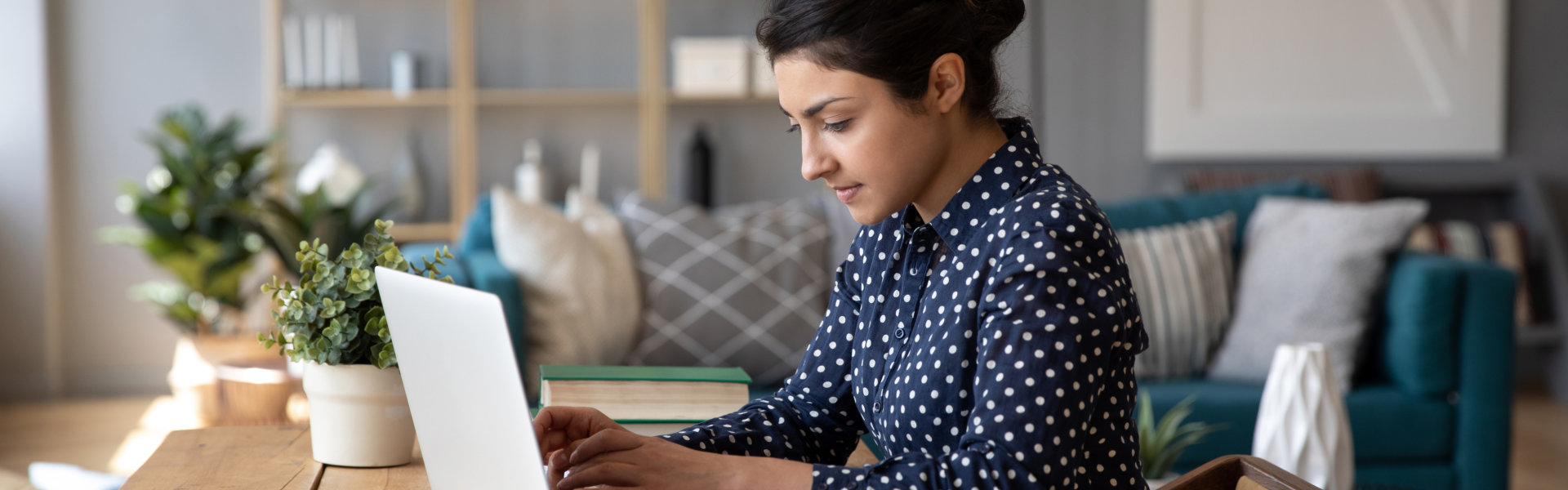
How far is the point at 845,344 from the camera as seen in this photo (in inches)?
49.0

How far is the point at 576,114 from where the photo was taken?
4.74m

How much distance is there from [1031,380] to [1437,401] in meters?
2.25

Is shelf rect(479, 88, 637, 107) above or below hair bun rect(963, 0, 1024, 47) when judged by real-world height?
above

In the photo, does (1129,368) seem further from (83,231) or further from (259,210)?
(83,231)

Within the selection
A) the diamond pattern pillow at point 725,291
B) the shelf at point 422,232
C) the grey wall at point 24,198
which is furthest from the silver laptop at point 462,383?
the grey wall at point 24,198

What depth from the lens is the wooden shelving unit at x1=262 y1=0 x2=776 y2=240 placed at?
14.3 ft

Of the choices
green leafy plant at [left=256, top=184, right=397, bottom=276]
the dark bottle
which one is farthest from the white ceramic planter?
the dark bottle

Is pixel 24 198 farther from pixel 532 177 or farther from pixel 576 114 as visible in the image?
pixel 576 114

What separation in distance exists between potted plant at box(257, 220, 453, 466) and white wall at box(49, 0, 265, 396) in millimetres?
3756

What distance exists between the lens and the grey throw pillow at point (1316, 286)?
276cm

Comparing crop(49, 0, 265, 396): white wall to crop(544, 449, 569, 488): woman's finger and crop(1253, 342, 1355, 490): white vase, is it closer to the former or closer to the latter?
crop(1253, 342, 1355, 490): white vase

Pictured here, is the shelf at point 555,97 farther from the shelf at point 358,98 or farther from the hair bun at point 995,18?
the hair bun at point 995,18

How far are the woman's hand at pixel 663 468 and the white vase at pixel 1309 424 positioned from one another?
56.1 inches

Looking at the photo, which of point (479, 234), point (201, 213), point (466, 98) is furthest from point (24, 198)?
point (479, 234)
